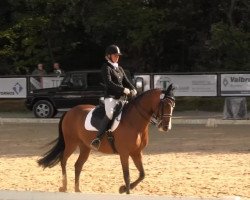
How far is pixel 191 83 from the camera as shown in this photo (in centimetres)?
2670

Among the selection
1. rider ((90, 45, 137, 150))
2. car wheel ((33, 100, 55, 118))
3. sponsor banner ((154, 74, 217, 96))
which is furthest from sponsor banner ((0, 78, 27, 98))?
rider ((90, 45, 137, 150))

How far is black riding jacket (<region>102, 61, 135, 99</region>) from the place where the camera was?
9.87 metres

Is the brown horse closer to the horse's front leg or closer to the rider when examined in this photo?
the horse's front leg

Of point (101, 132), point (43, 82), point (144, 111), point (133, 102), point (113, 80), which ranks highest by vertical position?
point (113, 80)

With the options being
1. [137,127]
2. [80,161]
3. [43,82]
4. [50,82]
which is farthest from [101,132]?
[43,82]

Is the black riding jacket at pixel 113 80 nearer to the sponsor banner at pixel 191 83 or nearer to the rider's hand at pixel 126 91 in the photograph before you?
the rider's hand at pixel 126 91

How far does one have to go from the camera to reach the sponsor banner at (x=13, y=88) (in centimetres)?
2841

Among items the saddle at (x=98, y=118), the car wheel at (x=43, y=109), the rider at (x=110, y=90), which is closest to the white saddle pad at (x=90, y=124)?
the saddle at (x=98, y=118)

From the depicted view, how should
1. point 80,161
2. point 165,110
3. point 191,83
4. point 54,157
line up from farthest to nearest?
point 191,83 < point 54,157 < point 80,161 < point 165,110

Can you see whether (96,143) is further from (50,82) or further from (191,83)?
(50,82)

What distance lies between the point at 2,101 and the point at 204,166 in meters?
18.8

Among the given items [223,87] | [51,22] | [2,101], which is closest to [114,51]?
[223,87]

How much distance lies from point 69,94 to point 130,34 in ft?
23.3

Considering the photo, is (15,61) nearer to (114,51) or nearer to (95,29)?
Answer: (95,29)
